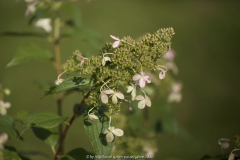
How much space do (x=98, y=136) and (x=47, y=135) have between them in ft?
1.34

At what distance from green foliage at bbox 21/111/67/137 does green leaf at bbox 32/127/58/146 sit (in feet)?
0.80

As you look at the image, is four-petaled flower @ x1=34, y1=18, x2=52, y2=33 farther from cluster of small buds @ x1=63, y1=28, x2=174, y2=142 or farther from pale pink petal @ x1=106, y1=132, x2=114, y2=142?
pale pink petal @ x1=106, y1=132, x2=114, y2=142

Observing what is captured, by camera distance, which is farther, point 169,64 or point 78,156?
point 169,64

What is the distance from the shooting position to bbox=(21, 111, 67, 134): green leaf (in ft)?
2.90

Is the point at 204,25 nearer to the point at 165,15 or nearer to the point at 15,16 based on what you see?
the point at 165,15

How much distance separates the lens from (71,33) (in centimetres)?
165

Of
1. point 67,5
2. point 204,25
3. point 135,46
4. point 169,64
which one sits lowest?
point 135,46

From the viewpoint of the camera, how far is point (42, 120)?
0.93 meters

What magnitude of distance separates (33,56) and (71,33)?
0.32 meters

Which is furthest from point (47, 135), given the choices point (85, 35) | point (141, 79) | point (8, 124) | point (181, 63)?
point (181, 63)

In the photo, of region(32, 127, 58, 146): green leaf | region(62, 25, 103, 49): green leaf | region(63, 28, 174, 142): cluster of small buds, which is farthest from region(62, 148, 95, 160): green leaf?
region(62, 25, 103, 49): green leaf

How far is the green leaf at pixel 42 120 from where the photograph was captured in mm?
883

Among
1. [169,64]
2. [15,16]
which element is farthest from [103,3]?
[169,64]

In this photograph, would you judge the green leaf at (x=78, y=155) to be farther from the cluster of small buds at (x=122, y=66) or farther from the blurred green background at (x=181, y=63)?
the blurred green background at (x=181, y=63)
